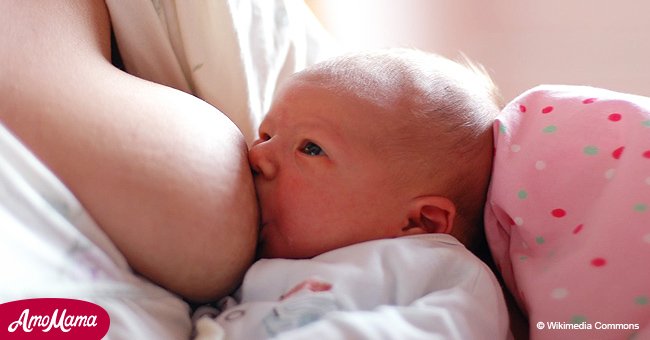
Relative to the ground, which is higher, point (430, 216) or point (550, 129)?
point (550, 129)

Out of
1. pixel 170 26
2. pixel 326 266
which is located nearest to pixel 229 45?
pixel 170 26

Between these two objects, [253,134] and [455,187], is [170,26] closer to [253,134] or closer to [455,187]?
[253,134]

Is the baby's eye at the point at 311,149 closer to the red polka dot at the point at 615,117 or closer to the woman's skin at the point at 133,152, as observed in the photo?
the woman's skin at the point at 133,152

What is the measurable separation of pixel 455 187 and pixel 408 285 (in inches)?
6.4

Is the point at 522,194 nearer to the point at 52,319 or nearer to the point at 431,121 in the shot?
the point at 431,121

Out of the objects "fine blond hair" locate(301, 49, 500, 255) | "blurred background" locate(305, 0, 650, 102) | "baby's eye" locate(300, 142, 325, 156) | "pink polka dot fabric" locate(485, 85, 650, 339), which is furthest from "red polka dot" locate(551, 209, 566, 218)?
"blurred background" locate(305, 0, 650, 102)

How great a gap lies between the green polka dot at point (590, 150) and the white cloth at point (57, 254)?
48 centimetres

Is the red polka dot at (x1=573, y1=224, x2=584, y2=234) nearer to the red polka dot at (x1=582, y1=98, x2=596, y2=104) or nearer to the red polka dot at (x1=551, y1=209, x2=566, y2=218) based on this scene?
the red polka dot at (x1=551, y1=209, x2=566, y2=218)

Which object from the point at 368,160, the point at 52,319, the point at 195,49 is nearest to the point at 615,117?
the point at 368,160

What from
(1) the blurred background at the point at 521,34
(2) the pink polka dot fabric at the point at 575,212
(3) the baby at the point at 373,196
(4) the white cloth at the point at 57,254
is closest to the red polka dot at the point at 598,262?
(2) the pink polka dot fabric at the point at 575,212

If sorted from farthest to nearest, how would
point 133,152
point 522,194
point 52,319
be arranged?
1. point 522,194
2. point 133,152
3. point 52,319

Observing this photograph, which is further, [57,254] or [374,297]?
[374,297]

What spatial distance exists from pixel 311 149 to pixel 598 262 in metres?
0.34

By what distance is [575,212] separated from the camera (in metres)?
0.77
